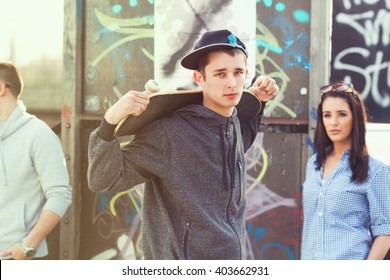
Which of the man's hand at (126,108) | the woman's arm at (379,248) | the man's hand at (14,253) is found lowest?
the man's hand at (14,253)

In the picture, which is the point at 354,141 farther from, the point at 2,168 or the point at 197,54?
the point at 2,168

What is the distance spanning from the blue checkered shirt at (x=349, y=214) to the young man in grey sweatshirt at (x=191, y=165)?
0.56 metres

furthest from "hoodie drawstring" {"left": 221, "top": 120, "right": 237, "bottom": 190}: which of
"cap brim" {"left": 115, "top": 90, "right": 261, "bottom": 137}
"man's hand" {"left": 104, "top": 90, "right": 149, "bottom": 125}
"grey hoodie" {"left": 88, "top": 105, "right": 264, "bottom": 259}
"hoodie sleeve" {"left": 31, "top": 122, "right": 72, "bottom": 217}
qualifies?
"hoodie sleeve" {"left": 31, "top": 122, "right": 72, "bottom": 217}

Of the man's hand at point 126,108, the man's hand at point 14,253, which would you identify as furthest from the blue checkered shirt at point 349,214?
the man's hand at point 14,253

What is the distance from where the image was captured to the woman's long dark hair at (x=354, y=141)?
2.59 meters

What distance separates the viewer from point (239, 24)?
11.8 ft

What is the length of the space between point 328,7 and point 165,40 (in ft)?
2.74

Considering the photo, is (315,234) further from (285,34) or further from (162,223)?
(285,34)

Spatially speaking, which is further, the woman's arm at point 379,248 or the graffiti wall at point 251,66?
the graffiti wall at point 251,66

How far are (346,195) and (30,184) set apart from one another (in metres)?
1.23

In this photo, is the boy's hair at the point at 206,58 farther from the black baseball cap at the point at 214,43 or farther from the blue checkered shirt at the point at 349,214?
the blue checkered shirt at the point at 349,214

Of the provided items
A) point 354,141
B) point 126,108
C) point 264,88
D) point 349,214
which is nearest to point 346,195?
point 349,214


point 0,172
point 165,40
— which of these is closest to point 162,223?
point 0,172
